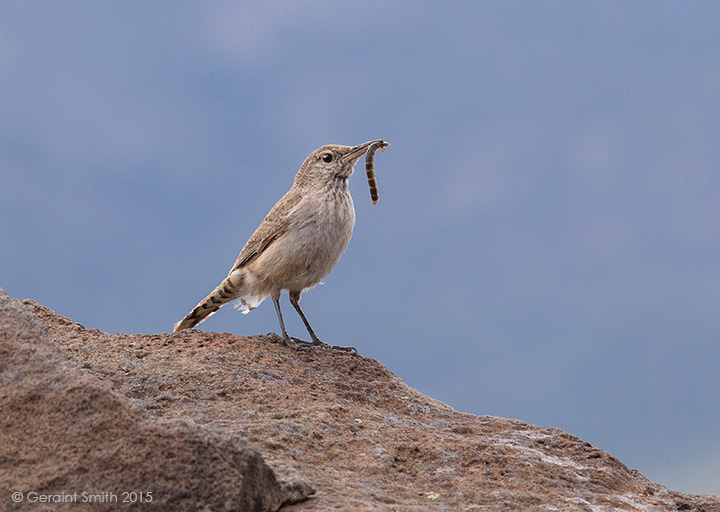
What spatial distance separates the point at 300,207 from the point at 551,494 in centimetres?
399

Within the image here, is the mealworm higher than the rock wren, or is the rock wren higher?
the mealworm

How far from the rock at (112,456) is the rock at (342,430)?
25 millimetres

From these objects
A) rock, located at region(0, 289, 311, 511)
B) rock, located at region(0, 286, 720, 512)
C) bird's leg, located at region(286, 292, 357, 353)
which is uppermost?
bird's leg, located at region(286, 292, 357, 353)

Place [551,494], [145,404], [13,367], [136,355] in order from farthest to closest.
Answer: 1. [136,355]
2. [145,404]
3. [551,494]
4. [13,367]

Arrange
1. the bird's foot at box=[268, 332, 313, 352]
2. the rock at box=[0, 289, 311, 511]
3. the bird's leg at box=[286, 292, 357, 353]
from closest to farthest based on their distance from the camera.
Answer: the rock at box=[0, 289, 311, 511]
the bird's foot at box=[268, 332, 313, 352]
the bird's leg at box=[286, 292, 357, 353]

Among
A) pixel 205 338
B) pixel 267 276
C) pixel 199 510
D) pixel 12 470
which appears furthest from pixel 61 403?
pixel 267 276

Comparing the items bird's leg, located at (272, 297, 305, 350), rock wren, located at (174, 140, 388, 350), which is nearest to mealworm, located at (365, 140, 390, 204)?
rock wren, located at (174, 140, 388, 350)

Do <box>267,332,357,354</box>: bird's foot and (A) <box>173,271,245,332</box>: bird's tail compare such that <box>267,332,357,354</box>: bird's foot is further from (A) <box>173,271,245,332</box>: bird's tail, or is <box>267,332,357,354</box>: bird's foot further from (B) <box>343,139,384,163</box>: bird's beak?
(B) <box>343,139,384,163</box>: bird's beak

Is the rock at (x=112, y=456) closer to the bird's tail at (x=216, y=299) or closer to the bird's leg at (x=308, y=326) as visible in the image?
the bird's leg at (x=308, y=326)

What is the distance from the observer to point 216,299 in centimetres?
805

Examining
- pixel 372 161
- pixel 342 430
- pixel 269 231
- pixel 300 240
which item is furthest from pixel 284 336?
pixel 342 430

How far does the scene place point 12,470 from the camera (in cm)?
372

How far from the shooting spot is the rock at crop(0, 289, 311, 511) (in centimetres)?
338

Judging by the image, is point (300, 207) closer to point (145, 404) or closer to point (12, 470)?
point (145, 404)
